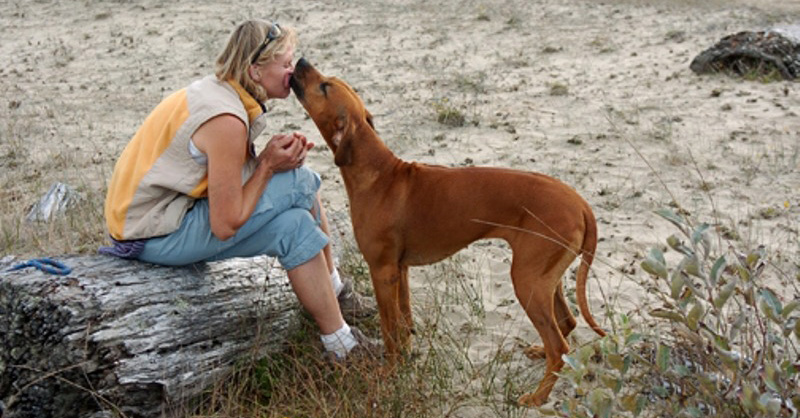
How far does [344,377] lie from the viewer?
4.07m

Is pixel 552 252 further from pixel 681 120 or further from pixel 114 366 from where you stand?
pixel 681 120

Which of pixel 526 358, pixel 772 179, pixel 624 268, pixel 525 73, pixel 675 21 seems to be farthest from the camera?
pixel 675 21

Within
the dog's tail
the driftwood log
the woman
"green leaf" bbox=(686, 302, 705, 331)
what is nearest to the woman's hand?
the woman

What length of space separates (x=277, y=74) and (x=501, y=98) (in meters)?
4.83

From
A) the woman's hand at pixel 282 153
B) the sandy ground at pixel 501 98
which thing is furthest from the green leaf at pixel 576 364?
the woman's hand at pixel 282 153

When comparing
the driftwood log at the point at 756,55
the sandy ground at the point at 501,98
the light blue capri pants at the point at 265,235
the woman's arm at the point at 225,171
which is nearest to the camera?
the woman's arm at the point at 225,171

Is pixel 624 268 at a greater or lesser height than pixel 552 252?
lesser

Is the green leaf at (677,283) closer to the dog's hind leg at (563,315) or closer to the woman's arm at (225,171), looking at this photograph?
the dog's hind leg at (563,315)

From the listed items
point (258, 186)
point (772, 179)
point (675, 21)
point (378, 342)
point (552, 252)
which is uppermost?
point (258, 186)

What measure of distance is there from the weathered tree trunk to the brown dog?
855 millimetres

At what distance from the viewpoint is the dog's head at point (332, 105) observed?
14.0 feet

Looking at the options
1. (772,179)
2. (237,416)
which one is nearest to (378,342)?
(237,416)

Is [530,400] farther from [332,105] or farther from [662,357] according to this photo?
[332,105]

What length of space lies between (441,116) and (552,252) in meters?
4.18
